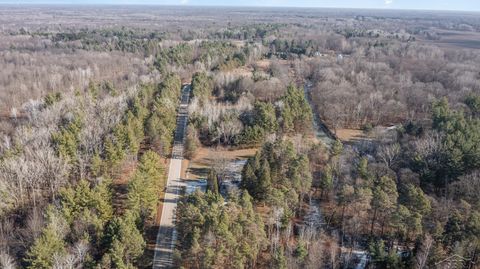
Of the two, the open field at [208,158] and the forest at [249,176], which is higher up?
the forest at [249,176]

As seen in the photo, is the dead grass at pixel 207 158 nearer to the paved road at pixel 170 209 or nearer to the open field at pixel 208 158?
the open field at pixel 208 158

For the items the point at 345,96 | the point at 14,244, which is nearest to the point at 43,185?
the point at 14,244

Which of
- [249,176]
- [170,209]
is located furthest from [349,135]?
[170,209]

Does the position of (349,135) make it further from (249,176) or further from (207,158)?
(249,176)

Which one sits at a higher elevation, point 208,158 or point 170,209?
point 208,158

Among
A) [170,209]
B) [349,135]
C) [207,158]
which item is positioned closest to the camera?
[170,209]

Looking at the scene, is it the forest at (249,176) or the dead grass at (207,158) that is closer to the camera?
the forest at (249,176)

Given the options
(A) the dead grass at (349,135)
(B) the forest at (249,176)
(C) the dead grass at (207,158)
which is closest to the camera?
(B) the forest at (249,176)

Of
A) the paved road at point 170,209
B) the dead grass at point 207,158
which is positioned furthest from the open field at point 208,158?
the paved road at point 170,209

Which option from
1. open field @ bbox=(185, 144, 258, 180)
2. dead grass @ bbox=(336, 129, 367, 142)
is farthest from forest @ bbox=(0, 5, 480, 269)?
dead grass @ bbox=(336, 129, 367, 142)

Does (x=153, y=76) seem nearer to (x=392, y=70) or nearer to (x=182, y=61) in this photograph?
(x=182, y=61)
